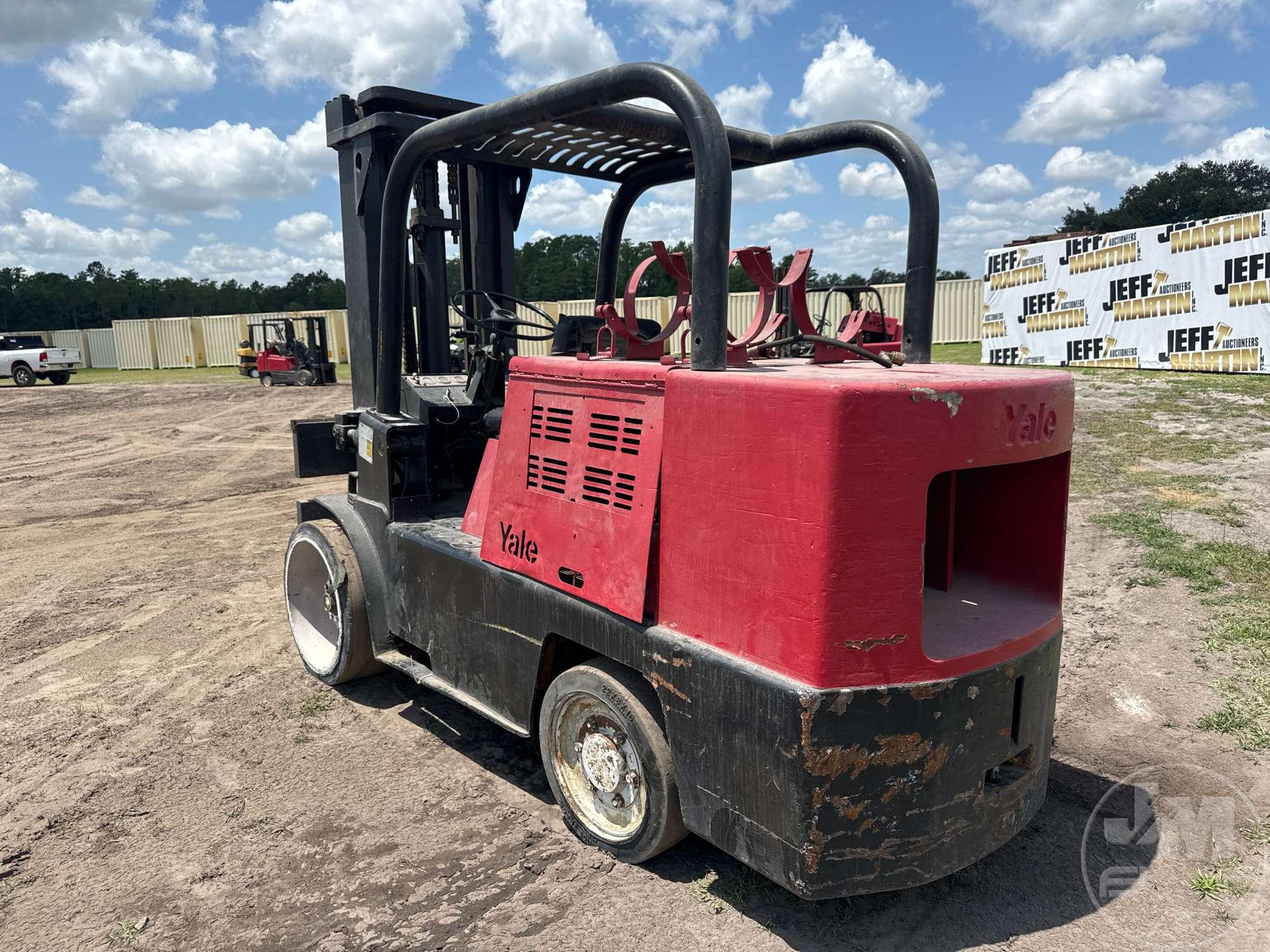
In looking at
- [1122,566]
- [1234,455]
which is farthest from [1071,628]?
[1234,455]

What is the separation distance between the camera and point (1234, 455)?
1060 centimetres

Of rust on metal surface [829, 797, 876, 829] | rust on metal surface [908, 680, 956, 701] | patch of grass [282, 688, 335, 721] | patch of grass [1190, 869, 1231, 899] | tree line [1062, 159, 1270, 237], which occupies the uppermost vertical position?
tree line [1062, 159, 1270, 237]

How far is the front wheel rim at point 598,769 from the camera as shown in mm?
3078

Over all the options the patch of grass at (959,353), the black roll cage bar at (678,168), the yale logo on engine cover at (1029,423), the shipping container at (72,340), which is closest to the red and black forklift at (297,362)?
the patch of grass at (959,353)

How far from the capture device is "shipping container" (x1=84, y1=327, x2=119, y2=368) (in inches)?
1670

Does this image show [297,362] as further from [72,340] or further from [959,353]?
[72,340]

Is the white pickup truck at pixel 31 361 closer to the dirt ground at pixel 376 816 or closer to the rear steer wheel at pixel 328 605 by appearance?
the dirt ground at pixel 376 816

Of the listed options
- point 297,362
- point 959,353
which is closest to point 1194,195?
point 959,353

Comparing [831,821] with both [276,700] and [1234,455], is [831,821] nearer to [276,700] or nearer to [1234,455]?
[276,700]

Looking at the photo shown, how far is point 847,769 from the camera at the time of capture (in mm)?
2486

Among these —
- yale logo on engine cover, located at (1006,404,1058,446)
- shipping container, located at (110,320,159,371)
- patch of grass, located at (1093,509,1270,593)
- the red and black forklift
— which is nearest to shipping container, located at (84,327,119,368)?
shipping container, located at (110,320,159,371)

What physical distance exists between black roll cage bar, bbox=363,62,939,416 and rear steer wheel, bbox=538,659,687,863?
1.08 metres

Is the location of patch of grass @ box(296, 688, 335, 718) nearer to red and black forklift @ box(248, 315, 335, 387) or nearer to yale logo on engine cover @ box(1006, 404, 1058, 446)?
yale logo on engine cover @ box(1006, 404, 1058, 446)

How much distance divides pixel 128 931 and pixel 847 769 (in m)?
2.28
